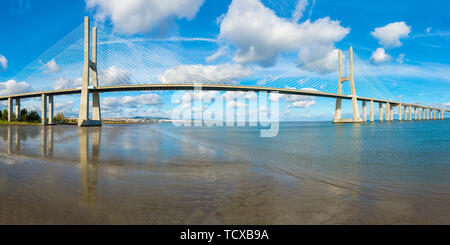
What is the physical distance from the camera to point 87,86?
45125mm

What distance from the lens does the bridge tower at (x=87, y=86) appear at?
147 feet

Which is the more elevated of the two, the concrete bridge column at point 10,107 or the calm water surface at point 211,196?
the concrete bridge column at point 10,107

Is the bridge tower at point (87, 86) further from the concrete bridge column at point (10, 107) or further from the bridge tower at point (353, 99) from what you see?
the bridge tower at point (353, 99)

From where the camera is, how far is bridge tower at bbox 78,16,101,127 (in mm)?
44656

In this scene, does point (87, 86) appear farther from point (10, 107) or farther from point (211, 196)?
point (211, 196)

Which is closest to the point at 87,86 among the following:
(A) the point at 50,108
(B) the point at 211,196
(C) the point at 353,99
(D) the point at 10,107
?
(A) the point at 50,108

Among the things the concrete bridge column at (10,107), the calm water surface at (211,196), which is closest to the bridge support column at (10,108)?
the concrete bridge column at (10,107)

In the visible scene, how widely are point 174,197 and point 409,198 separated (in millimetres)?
4988

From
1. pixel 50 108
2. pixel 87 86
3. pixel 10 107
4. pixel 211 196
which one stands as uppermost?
pixel 87 86

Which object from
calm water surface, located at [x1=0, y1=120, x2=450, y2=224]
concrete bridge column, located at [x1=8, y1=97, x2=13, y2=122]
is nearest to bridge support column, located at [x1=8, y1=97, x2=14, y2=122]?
concrete bridge column, located at [x1=8, y1=97, x2=13, y2=122]

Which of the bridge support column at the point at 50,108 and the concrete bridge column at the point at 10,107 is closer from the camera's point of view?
the bridge support column at the point at 50,108

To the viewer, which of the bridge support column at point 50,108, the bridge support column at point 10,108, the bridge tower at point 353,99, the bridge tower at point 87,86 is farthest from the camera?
the bridge tower at point 353,99

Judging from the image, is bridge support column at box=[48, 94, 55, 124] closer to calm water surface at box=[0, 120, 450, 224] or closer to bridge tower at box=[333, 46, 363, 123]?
calm water surface at box=[0, 120, 450, 224]
